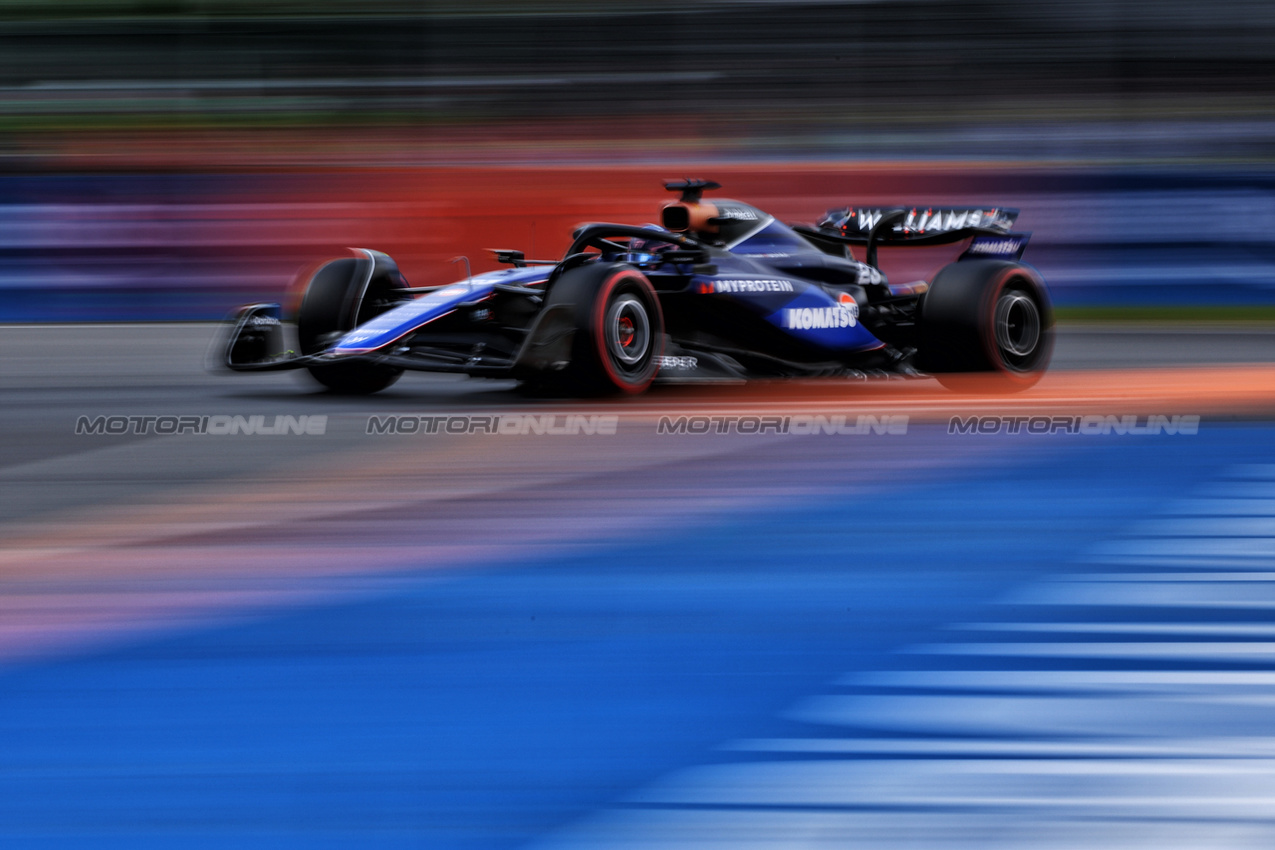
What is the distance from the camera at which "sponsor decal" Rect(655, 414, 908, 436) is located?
240 inches

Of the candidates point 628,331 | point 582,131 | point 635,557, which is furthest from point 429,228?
point 635,557

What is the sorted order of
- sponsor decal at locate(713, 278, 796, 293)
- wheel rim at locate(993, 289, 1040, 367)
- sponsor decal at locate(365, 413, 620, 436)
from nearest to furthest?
1. sponsor decal at locate(365, 413, 620, 436)
2. sponsor decal at locate(713, 278, 796, 293)
3. wheel rim at locate(993, 289, 1040, 367)

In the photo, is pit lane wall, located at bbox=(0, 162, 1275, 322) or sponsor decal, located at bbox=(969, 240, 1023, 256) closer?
sponsor decal, located at bbox=(969, 240, 1023, 256)

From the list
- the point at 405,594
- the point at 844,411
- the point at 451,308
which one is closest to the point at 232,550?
the point at 405,594

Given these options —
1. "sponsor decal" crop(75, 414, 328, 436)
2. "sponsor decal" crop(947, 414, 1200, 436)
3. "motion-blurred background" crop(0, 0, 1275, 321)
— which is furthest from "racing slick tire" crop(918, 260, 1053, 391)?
"motion-blurred background" crop(0, 0, 1275, 321)

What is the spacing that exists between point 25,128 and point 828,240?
758 centimetres

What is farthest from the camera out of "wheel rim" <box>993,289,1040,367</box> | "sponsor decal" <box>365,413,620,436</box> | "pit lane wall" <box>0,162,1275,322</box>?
"pit lane wall" <box>0,162,1275,322</box>

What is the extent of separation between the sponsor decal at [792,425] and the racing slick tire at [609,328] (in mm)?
308

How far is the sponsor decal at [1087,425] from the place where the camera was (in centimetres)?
619

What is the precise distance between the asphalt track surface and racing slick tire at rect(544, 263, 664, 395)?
1.75 ft

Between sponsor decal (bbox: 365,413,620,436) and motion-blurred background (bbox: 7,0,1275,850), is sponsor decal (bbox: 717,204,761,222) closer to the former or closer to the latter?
motion-blurred background (bbox: 7,0,1275,850)

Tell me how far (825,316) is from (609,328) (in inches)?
47.0

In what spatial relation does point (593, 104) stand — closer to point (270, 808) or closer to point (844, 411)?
point (844, 411)

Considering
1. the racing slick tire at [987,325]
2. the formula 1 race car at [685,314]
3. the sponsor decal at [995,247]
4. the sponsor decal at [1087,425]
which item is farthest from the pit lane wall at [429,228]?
the sponsor decal at [1087,425]
